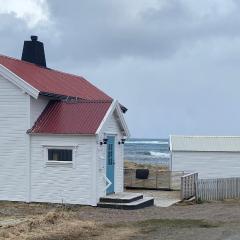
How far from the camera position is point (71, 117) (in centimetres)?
2267

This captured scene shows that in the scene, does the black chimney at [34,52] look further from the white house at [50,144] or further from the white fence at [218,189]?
the white fence at [218,189]

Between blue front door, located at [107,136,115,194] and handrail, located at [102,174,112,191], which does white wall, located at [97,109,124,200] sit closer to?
handrail, located at [102,174,112,191]

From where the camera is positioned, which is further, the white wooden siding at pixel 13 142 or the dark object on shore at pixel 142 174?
the dark object on shore at pixel 142 174

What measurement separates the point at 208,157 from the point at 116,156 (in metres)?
12.8

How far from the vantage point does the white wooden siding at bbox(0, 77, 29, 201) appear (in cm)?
2247

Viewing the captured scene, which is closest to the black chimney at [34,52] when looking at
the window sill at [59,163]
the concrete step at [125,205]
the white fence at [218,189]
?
the window sill at [59,163]

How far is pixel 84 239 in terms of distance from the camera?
46.5ft

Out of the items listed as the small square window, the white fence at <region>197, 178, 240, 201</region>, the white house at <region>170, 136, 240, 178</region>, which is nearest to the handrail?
the small square window

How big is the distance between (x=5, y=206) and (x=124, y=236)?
299 inches

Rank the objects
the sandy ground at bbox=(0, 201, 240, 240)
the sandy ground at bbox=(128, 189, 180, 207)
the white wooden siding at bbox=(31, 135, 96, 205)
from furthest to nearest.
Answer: the sandy ground at bbox=(128, 189, 180, 207) < the white wooden siding at bbox=(31, 135, 96, 205) < the sandy ground at bbox=(0, 201, 240, 240)

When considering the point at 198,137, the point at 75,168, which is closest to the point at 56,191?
the point at 75,168

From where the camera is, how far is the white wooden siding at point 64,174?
2172 centimetres

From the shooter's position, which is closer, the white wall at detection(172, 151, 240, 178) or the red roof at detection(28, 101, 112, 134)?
the red roof at detection(28, 101, 112, 134)

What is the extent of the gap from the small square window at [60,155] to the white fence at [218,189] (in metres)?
6.03
